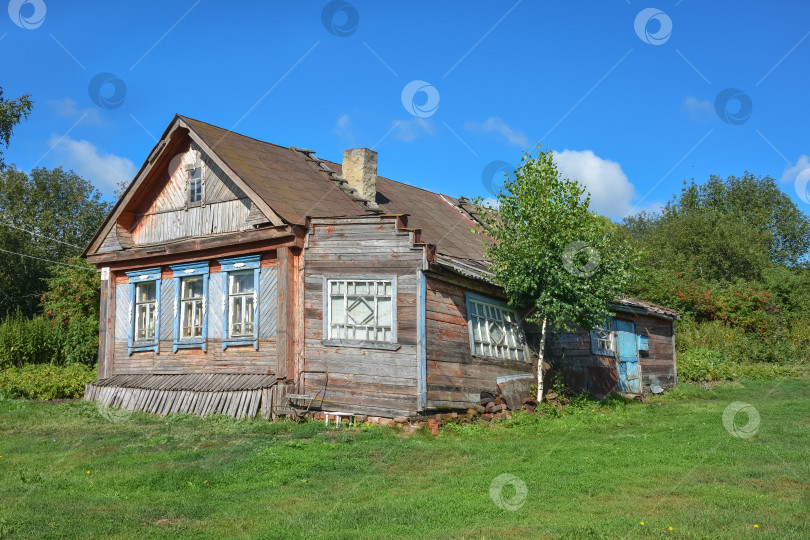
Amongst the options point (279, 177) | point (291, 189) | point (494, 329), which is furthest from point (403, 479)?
point (279, 177)

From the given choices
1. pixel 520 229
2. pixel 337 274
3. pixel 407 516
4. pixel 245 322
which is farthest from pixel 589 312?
pixel 407 516

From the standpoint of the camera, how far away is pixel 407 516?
844cm

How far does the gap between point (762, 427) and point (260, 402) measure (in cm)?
1035

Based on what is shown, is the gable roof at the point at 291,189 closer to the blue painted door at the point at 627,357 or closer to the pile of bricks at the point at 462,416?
the pile of bricks at the point at 462,416

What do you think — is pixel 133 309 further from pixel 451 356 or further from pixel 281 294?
pixel 451 356

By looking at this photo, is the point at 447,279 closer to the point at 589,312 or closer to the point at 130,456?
the point at 589,312

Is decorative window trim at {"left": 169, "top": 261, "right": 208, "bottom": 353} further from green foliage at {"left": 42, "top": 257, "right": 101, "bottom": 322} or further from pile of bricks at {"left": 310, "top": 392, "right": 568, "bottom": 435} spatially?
green foliage at {"left": 42, "top": 257, "right": 101, "bottom": 322}


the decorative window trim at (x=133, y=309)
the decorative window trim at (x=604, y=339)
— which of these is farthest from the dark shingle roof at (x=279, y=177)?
the decorative window trim at (x=604, y=339)

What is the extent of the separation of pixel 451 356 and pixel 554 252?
3.32 m

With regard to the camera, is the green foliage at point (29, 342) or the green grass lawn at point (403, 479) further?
the green foliage at point (29, 342)

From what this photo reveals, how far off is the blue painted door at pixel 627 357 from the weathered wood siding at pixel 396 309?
10.4m

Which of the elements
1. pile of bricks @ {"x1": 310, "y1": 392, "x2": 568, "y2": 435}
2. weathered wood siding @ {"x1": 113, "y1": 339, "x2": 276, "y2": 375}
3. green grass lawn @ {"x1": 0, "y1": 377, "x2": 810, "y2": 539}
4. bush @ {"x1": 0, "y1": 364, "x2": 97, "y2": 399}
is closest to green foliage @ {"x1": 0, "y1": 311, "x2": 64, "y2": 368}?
bush @ {"x1": 0, "y1": 364, "x2": 97, "y2": 399}

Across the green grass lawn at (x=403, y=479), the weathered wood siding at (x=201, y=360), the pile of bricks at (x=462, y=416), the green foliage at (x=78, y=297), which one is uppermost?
the green foliage at (x=78, y=297)

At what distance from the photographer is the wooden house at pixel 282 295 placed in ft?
51.9
